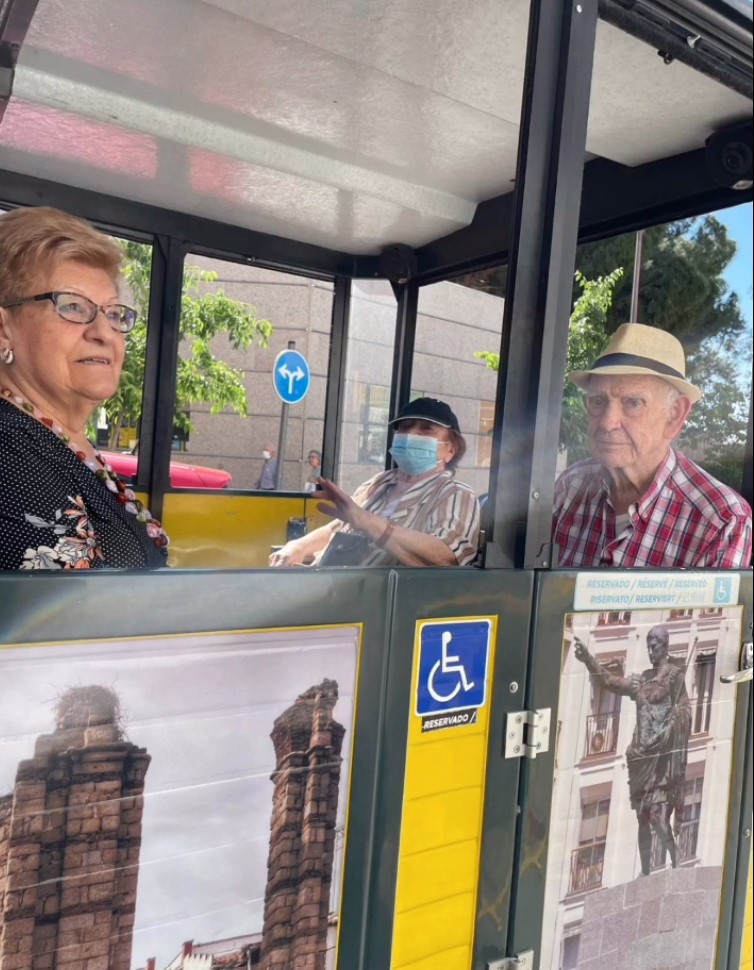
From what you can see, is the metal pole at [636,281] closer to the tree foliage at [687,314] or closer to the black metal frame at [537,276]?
the tree foliage at [687,314]

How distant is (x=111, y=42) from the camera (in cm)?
248

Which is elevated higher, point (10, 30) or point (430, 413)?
point (10, 30)

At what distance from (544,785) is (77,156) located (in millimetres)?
→ 2691

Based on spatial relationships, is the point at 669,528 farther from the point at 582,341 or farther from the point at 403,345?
the point at 403,345

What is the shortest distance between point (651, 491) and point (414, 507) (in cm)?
72

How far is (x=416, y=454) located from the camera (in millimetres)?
2670

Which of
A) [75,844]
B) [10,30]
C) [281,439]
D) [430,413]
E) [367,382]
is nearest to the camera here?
[75,844]

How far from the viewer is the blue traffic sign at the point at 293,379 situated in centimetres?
358

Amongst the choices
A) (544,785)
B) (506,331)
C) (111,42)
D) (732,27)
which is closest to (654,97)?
(732,27)

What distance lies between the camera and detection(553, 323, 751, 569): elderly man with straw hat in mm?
1926

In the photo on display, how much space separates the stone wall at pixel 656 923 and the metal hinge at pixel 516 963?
16cm

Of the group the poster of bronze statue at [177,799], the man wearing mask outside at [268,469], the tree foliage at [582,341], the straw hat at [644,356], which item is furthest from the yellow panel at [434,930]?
the man wearing mask outside at [268,469]

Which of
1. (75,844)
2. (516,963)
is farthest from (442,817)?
(75,844)

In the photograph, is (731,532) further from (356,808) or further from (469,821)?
(356,808)
